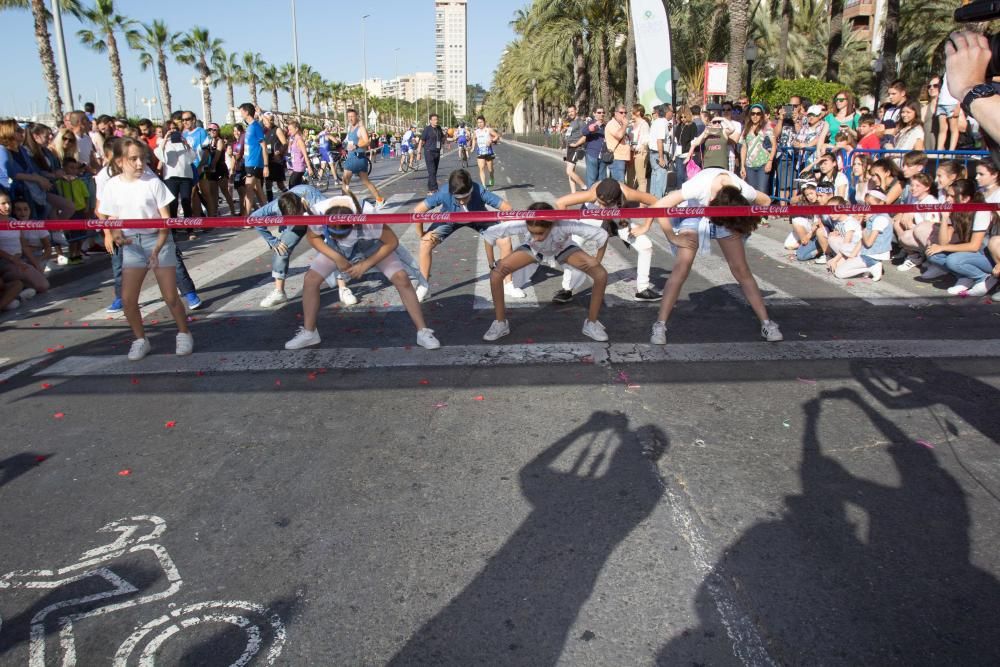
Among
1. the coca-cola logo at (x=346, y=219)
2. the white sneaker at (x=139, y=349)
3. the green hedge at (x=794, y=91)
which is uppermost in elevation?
the green hedge at (x=794, y=91)

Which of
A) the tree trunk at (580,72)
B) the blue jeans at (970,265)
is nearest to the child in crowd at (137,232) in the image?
the blue jeans at (970,265)

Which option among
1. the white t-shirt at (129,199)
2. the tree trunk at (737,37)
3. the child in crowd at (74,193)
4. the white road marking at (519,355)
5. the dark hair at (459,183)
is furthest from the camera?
the tree trunk at (737,37)

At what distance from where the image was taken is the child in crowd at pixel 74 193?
33.9 feet

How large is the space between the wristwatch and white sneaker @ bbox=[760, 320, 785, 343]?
3.75m

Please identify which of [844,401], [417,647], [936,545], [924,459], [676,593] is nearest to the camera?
[417,647]

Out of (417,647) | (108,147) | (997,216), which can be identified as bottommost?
(417,647)

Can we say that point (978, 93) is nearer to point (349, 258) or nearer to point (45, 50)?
point (349, 258)

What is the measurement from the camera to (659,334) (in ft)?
19.3

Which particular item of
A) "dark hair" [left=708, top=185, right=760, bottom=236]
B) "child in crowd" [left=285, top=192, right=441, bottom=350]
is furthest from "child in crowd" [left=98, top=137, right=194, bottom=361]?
"dark hair" [left=708, top=185, right=760, bottom=236]

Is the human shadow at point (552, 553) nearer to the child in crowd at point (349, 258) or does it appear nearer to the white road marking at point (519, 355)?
the white road marking at point (519, 355)

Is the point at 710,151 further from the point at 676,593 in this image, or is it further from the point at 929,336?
the point at 676,593

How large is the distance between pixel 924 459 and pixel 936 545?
0.89m

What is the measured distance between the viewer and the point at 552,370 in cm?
533

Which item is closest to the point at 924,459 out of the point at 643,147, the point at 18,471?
the point at 18,471
